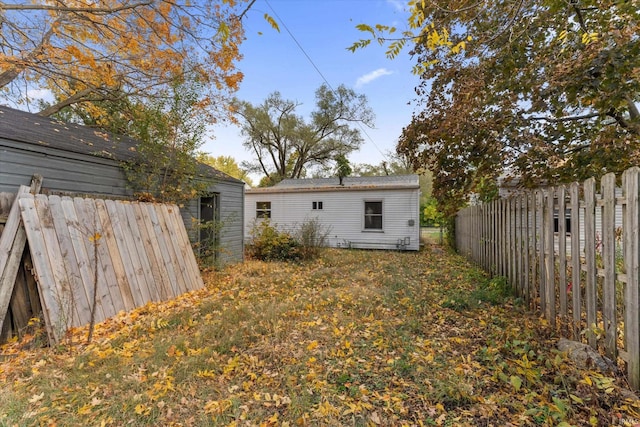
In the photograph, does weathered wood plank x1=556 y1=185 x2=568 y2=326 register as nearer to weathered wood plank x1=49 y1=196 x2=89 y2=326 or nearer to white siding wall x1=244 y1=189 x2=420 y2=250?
weathered wood plank x1=49 y1=196 x2=89 y2=326

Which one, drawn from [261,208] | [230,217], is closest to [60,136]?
[230,217]

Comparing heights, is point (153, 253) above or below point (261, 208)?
below

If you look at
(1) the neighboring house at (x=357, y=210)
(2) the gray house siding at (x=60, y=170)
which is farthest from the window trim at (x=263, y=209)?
(2) the gray house siding at (x=60, y=170)

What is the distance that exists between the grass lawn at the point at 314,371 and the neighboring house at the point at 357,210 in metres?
7.32

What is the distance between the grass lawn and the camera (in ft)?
6.82

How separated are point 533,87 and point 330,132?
66.4 ft

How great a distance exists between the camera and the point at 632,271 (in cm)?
219

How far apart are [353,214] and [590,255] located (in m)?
9.96

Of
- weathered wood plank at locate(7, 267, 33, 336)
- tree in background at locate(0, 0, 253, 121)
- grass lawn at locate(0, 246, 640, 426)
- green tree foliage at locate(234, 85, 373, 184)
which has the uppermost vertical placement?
green tree foliage at locate(234, 85, 373, 184)

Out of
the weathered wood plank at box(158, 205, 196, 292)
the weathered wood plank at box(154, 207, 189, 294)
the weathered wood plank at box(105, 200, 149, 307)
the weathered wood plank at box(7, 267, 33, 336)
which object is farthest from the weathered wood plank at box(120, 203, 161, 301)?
the weathered wood plank at box(7, 267, 33, 336)

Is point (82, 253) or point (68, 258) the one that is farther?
point (82, 253)

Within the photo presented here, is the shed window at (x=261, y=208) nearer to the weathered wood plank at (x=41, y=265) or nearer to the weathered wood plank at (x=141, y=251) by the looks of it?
the weathered wood plank at (x=141, y=251)

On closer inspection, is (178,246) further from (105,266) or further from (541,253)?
(541,253)

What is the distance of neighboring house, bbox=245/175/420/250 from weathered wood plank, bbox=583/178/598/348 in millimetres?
8918
